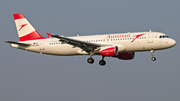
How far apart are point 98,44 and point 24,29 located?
14.7 meters

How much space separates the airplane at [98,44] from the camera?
52.3 meters

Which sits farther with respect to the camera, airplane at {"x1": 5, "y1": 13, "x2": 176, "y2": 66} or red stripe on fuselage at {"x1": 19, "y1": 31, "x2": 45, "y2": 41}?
red stripe on fuselage at {"x1": 19, "y1": 31, "x2": 45, "y2": 41}

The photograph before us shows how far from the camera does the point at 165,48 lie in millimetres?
52719

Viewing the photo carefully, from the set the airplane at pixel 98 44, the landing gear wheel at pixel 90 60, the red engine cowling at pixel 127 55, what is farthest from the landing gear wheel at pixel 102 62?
the red engine cowling at pixel 127 55

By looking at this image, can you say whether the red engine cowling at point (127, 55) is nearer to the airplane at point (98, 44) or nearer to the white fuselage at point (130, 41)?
the airplane at point (98, 44)

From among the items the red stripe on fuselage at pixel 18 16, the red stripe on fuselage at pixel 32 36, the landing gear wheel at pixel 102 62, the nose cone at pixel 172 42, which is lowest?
the landing gear wheel at pixel 102 62

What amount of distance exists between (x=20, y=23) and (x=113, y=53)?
18.7m

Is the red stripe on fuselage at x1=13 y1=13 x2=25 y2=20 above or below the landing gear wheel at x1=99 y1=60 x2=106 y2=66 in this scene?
above

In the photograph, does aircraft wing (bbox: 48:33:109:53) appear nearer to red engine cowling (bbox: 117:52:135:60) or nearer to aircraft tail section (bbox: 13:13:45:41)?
red engine cowling (bbox: 117:52:135:60)

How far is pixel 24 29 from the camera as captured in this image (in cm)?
6022

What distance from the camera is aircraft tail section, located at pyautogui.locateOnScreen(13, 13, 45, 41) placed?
194 ft

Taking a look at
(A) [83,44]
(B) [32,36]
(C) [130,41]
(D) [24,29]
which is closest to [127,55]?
(C) [130,41]

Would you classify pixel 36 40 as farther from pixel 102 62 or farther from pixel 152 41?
pixel 152 41

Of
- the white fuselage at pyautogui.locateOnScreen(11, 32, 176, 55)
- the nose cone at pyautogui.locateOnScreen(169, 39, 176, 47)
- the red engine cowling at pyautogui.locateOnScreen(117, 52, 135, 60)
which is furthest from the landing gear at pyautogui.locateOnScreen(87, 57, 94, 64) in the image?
the nose cone at pyautogui.locateOnScreen(169, 39, 176, 47)
